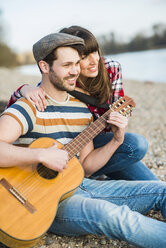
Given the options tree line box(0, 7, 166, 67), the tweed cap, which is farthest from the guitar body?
tree line box(0, 7, 166, 67)

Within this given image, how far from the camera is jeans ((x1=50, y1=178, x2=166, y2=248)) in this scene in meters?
1.94

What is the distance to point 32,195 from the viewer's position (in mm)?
2031

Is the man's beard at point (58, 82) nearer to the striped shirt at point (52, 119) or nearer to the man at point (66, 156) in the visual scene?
the man at point (66, 156)

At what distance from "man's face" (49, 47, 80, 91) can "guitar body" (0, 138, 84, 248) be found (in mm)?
572

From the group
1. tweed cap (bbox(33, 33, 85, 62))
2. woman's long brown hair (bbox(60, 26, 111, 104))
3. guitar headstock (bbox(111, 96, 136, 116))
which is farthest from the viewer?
woman's long brown hair (bbox(60, 26, 111, 104))

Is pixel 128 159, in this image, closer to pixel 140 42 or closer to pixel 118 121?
pixel 118 121

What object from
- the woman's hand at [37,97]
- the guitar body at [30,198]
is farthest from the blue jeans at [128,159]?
the woman's hand at [37,97]

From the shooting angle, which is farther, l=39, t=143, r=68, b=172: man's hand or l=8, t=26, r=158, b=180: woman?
l=8, t=26, r=158, b=180: woman

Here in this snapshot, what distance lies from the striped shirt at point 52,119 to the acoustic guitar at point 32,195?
148mm

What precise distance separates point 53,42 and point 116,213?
5.12 feet

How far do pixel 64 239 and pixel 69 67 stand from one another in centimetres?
161

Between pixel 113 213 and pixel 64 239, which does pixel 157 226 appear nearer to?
pixel 113 213

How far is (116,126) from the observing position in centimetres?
251

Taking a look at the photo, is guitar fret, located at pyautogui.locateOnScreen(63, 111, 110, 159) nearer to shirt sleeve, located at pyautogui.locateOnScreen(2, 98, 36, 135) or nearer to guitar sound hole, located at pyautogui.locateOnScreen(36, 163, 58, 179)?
guitar sound hole, located at pyautogui.locateOnScreen(36, 163, 58, 179)
